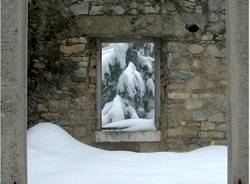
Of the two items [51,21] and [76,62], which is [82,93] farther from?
[51,21]

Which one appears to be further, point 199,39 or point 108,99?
point 108,99

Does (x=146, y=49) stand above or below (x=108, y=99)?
above

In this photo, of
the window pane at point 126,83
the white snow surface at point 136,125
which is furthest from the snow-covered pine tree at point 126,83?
the white snow surface at point 136,125

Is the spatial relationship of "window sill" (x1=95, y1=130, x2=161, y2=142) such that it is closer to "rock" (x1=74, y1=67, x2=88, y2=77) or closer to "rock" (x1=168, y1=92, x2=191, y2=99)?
"rock" (x1=168, y1=92, x2=191, y2=99)

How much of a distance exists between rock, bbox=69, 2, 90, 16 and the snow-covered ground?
1.38m

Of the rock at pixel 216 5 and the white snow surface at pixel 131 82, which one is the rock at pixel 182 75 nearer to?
the rock at pixel 216 5

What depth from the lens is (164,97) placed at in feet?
18.9

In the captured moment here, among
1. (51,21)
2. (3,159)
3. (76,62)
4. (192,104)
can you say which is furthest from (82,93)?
(3,159)

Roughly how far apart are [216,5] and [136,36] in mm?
1042

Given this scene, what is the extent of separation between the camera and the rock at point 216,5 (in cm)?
578

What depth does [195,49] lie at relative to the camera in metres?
5.75

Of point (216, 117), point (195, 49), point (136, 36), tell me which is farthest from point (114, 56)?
point (216, 117)

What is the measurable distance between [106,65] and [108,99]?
0.76 metres

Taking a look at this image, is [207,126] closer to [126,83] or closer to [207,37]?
[207,37]
